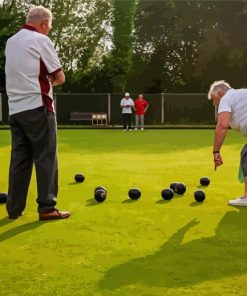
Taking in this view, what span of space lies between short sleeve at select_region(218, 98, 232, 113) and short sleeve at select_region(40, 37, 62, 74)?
182 cm

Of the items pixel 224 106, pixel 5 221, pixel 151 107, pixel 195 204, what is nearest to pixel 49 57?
pixel 5 221

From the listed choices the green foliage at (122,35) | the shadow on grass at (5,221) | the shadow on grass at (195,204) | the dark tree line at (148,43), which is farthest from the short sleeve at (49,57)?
the green foliage at (122,35)

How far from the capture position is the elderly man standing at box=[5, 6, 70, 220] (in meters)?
6.09

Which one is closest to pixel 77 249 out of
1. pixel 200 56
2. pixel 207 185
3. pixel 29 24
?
pixel 29 24

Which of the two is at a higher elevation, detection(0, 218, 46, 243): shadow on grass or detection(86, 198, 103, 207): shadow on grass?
detection(0, 218, 46, 243): shadow on grass

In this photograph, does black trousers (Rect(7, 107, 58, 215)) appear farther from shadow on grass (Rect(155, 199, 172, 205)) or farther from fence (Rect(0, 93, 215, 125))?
fence (Rect(0, 93, 215, 125))

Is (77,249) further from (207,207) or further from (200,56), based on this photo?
(200,56)

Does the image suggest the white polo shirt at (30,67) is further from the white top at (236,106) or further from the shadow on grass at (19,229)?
the white top at (236,106)

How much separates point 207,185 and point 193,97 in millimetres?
27926

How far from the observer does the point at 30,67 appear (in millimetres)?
6113

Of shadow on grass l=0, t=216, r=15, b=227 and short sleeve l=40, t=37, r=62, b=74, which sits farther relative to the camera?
shadow on grass l=0, t=216, r=15, b=227

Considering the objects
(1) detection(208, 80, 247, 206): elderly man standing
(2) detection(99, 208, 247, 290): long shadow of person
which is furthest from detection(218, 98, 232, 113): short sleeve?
(2) detection(99, 208, 247, 290): long shadow of person

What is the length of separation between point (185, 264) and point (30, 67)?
2573 millimetres

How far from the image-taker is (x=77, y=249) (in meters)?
5.15
